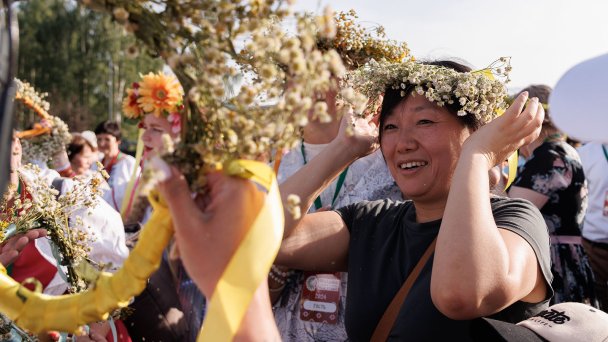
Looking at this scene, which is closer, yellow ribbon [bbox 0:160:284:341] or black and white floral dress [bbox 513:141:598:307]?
yellow ribbon [bbox 0:160:284:341]

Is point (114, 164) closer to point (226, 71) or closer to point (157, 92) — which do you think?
point (157, 92)

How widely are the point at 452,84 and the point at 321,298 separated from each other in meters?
1.21

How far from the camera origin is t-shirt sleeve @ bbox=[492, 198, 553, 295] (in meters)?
2.03

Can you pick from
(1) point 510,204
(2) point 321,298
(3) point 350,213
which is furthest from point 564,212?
(1) point 510,204

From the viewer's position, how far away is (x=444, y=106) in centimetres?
234

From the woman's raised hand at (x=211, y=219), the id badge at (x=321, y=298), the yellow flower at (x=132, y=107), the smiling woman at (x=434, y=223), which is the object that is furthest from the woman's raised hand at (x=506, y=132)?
the yellow flower at (x=132, y=107)

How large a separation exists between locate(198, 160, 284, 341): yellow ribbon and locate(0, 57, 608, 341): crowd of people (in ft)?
0.09

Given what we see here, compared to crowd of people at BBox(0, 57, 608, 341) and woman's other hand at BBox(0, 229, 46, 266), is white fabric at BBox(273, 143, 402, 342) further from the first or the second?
woman's other hand at BBox(0, 229, 46, 266)

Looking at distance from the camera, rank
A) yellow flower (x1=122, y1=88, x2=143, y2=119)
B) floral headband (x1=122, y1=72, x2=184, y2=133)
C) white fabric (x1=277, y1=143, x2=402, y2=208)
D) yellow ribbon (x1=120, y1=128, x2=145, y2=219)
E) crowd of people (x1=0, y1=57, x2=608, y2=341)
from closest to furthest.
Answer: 1. crowd of people (x1=0, y1=57, x2=608, y2=341)
2. white fabric (x1=277, y1=143, x2=402, y2=208)
3. floral headband (x1=122, y1=72, x2=184, y2=133)
4. yellow flower (x1=122, y1=88, x2=143, y2=119)
5. yellow ribbon (x1=120, y1=128, x2=145, y2=219)

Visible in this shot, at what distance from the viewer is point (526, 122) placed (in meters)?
2.04

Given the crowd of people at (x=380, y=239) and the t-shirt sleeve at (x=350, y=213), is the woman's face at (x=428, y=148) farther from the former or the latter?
the t-shirt sleeve at (x=350, y=213)

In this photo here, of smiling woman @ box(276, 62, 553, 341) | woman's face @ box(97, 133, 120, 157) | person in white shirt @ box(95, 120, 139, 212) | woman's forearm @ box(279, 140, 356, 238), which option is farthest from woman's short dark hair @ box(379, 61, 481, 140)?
woman's face @ box(97, 133, 120, 157)

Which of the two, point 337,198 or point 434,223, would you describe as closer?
point 434,223

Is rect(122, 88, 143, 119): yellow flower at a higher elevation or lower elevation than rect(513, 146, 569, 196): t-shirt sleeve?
lower
